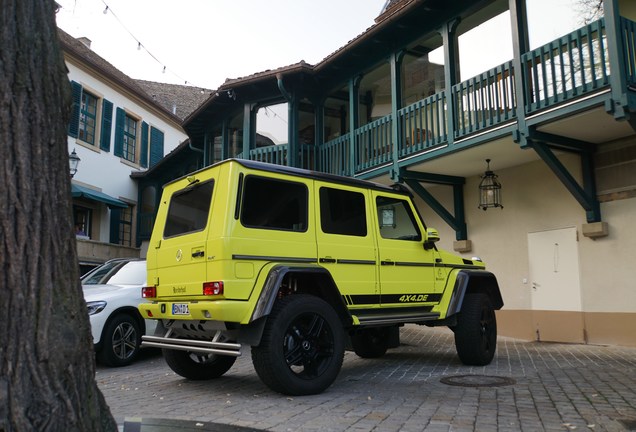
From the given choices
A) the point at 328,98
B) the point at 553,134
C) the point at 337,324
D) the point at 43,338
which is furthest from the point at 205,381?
the point at 328,98

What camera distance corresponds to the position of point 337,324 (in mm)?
5215

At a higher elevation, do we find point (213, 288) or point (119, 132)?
point (119, 132)

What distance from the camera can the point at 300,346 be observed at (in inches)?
198

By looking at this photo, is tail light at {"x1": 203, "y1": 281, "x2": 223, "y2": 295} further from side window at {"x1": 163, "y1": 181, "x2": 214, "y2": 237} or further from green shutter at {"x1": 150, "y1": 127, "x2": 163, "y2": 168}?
green shutter at {"x1": 150, "y1": 127, "x2": 163, "y2": 168}

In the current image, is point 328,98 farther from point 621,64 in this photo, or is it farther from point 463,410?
point 463,410

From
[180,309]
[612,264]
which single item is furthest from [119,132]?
[612,264]

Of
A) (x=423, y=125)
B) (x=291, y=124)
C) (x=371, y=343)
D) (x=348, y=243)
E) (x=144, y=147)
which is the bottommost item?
(x=371, y=343)

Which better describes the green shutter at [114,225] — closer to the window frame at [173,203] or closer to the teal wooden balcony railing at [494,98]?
the teal wooden balcony railing at [494,98]

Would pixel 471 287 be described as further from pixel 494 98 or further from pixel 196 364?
pixel 196 364

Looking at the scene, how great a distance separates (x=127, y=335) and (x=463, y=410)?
5.04 meters

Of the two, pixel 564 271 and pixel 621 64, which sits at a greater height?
pixel 621 64

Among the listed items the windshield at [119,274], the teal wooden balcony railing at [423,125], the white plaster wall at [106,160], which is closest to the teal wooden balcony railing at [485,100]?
the teal wooden balcony railing at [423,125]

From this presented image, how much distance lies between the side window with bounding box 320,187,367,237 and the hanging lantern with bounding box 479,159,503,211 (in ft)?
16.6

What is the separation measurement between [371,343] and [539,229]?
3.96 meters
